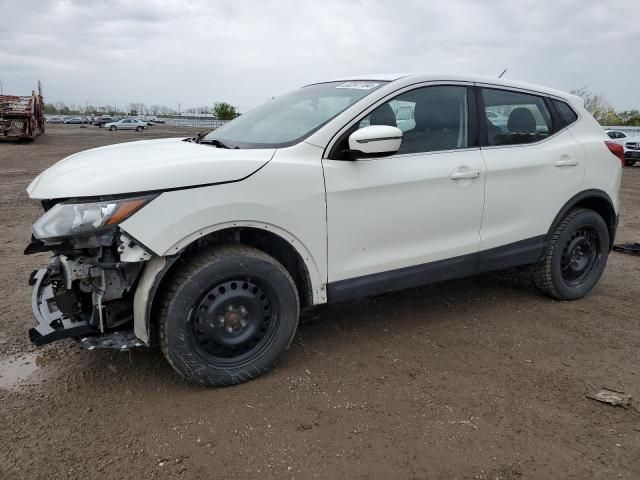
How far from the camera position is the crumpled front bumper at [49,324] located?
8.71 ft

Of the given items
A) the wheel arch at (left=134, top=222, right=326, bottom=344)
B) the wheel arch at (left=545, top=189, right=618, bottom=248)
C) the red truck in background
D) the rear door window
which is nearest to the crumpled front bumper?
the wheel arch at (left=134, top=222, right=326, bottom=344)

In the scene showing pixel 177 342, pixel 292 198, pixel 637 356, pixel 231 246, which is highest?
pixel 292 198

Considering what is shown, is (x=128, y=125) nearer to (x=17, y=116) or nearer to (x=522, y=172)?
(x=17, y=116)

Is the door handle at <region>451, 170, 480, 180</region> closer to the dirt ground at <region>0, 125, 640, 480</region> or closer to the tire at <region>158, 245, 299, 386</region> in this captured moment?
the dirt ground at <region>0, 125, 640, 480</region>

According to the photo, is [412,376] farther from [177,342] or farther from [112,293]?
[112,293]

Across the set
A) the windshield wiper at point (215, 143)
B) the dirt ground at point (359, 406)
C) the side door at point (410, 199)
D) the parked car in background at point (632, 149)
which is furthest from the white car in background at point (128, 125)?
the side door at point (410, 199)

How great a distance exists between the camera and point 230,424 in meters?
2.66

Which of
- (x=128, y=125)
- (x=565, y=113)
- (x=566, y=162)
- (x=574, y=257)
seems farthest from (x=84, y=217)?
(x=128, y=125)

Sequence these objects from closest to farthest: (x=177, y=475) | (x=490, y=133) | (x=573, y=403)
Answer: (x=177, y=475) < (x=573, y=403) < (x=490, y=133)

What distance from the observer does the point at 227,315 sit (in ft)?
9.52

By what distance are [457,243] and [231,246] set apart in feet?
5.33

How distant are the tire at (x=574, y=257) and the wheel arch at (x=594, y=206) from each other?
0.22 ft

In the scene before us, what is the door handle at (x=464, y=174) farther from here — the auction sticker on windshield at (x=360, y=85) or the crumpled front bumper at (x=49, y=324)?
the crumpled front bumper at (x=49, y=324)

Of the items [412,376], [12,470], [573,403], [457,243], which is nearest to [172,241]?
[12,470]
